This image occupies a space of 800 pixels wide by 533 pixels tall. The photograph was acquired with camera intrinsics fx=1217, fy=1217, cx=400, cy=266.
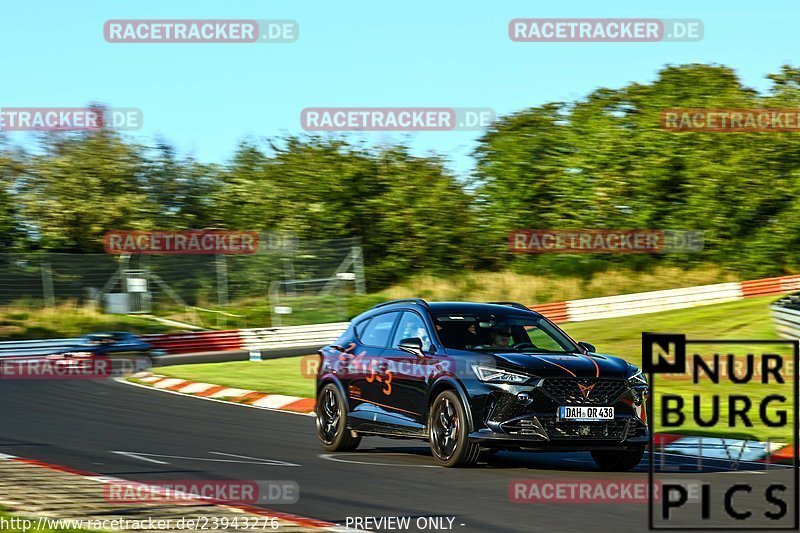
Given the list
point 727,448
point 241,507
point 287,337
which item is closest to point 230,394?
point 727,448

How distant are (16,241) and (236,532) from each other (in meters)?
42.3

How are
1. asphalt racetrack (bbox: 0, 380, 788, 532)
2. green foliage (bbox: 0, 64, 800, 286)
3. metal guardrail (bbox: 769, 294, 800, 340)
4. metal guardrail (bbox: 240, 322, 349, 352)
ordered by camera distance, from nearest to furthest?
asphalt racetrack (bbox: 0, 380, 788, 532) < metal guardrail (bbox: 769, 294, 800, 340) < metal guardrail (bbox: 240, 322, 349, 352) < green foliage (bbox: 0, 64, 800, 286)

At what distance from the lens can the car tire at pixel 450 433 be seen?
36.7 ft

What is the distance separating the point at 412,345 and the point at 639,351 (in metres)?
16.7

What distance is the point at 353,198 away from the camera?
51.4 m

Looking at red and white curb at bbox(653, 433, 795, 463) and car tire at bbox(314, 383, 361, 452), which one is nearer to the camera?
red and white curb at bbox(653, 433, 795, 463)

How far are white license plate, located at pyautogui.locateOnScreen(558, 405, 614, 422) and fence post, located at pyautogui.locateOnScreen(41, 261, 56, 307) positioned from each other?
26476mm

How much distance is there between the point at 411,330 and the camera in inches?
496

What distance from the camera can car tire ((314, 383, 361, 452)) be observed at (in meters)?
13.3

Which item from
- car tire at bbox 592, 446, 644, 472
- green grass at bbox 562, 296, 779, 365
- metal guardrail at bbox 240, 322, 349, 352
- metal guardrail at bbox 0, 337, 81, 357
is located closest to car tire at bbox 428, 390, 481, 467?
car tire at bbox 592, 446, 644, 472

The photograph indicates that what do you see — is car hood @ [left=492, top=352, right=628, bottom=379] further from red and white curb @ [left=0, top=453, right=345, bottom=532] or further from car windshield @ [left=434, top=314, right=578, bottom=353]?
red and white curb @ [left=0, top=453, right=345, bottom=532]

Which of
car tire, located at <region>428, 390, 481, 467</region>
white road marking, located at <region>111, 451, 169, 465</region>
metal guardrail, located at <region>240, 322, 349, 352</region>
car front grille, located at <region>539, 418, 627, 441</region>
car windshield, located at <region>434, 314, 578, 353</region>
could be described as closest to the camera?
car front grille, located at <region>539, 418, 627, 441</region>

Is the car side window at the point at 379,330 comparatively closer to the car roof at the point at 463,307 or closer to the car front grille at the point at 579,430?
the car roof at the point at 463,307

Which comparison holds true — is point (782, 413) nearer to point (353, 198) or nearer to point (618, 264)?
point (618, 264)
